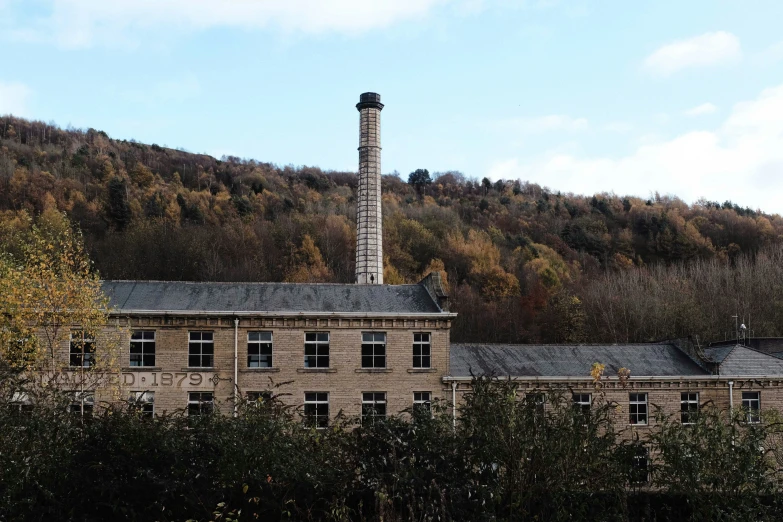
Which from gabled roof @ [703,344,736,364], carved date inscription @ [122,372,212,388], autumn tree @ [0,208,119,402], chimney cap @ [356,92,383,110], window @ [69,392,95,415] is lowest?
carved date inscription @ [122,372,212,388]

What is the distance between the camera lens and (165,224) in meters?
78.1

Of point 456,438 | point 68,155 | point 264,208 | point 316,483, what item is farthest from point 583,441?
point 68,155

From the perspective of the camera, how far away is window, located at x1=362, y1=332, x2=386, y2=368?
32688 millimetres

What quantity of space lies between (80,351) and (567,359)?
18.6m

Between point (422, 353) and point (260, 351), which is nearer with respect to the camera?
point (260, 351)

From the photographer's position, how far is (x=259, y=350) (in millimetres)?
32250

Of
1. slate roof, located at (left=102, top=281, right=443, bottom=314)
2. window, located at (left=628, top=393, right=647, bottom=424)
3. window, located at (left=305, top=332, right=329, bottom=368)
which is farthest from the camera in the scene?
window, located at (left=628, top=393, right=647, bottom=424)

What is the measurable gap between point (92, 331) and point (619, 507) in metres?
20.7

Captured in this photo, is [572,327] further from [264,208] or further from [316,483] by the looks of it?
[316,483]

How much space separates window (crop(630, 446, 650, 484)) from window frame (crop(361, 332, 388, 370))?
19.3 meters

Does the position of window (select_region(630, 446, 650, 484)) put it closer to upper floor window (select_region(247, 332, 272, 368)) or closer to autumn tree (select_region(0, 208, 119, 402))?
autumn tree (select_region(0, 208, 119, 402))

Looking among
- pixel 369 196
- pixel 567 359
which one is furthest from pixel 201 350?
pixel 369 196

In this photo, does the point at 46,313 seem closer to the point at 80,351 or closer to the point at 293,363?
the point at 80,351

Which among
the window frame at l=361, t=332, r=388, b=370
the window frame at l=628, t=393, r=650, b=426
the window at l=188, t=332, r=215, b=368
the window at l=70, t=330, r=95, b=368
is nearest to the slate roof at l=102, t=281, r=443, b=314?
the window at l=188, t=332, r=215, b=368
